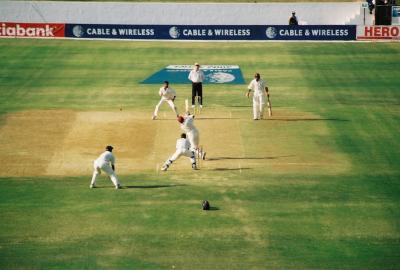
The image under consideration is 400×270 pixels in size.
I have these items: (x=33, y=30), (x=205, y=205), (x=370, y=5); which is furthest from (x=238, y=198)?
(x=370, y=5)

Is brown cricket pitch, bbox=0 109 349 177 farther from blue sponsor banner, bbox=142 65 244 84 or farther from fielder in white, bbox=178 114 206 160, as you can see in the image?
blue sponsor banner, bbox=142 65 244 84

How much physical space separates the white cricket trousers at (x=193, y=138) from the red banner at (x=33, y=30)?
2834 centimetres

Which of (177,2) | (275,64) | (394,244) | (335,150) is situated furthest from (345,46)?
(394,244)

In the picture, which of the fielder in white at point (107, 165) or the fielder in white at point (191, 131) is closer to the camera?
the fielder in white at point (107, 165)

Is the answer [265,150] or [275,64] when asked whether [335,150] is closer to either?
[265,150]

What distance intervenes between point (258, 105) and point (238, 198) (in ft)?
33.7

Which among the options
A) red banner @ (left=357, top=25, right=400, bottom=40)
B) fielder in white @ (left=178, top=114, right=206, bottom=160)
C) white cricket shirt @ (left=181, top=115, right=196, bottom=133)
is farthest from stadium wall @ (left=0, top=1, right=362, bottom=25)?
white cricket shirt @ (left=181, top=115, right=196, bottom=133)

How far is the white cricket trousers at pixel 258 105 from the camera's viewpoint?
38.8 metres

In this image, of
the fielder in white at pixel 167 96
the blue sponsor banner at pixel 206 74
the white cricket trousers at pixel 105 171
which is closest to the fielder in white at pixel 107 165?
the white cricket trousers at pixel 105 171

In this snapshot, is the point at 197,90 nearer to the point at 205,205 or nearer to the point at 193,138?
the point at 193,138

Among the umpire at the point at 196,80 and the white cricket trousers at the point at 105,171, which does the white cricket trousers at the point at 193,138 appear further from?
the umpire at the point at 196,80

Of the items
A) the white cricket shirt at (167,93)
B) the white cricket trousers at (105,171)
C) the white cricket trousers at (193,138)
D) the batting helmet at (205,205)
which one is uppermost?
the white cricket shirt at (167,93)

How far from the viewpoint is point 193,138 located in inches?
1296

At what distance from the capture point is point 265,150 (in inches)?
1379
